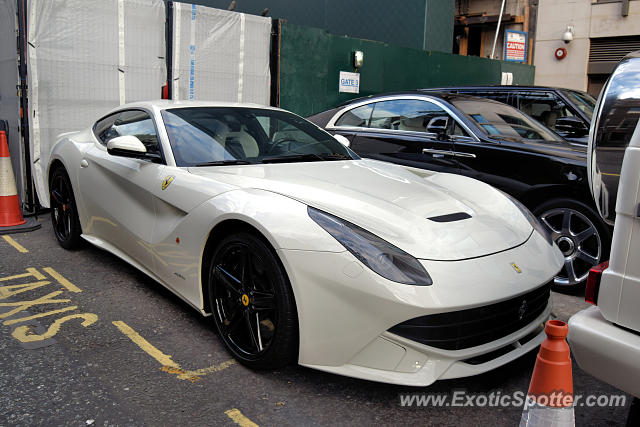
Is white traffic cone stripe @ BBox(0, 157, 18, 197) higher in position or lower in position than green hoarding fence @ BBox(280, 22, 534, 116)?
lower

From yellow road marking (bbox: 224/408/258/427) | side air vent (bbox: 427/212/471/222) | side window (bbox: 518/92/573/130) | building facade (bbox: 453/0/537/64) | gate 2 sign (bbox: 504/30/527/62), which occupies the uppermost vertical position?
building facade (bbox: 453/0/537/64)

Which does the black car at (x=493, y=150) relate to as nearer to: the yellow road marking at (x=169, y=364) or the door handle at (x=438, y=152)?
the door handle at (x=438, y=152)

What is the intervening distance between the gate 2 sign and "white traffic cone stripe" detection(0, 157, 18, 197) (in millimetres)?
13197

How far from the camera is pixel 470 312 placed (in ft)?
7.89

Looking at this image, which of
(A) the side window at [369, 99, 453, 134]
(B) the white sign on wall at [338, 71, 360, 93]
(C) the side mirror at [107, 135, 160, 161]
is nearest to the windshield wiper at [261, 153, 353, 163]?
(C) the side mirror at [107, 135, 160, 161]

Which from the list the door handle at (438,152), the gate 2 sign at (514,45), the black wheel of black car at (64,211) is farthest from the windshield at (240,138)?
the gate 2 sign at (514,45)

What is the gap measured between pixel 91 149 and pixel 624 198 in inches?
152

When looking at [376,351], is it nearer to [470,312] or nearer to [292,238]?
[470,312]

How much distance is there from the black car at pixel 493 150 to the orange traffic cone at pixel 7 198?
10.7 ft

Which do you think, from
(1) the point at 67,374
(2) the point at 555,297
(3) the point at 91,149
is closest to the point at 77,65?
(3) the point at 91,149

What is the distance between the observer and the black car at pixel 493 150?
4.25 metres

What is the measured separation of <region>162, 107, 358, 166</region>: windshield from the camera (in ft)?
11.7

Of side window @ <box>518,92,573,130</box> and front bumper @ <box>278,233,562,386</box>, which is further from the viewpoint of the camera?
side window @ <box>518,92,573,130</box>

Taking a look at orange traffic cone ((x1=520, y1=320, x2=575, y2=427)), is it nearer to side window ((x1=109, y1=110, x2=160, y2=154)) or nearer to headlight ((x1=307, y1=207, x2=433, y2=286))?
headlight ((x1=307, y1=207, x2=433, y2=286))
